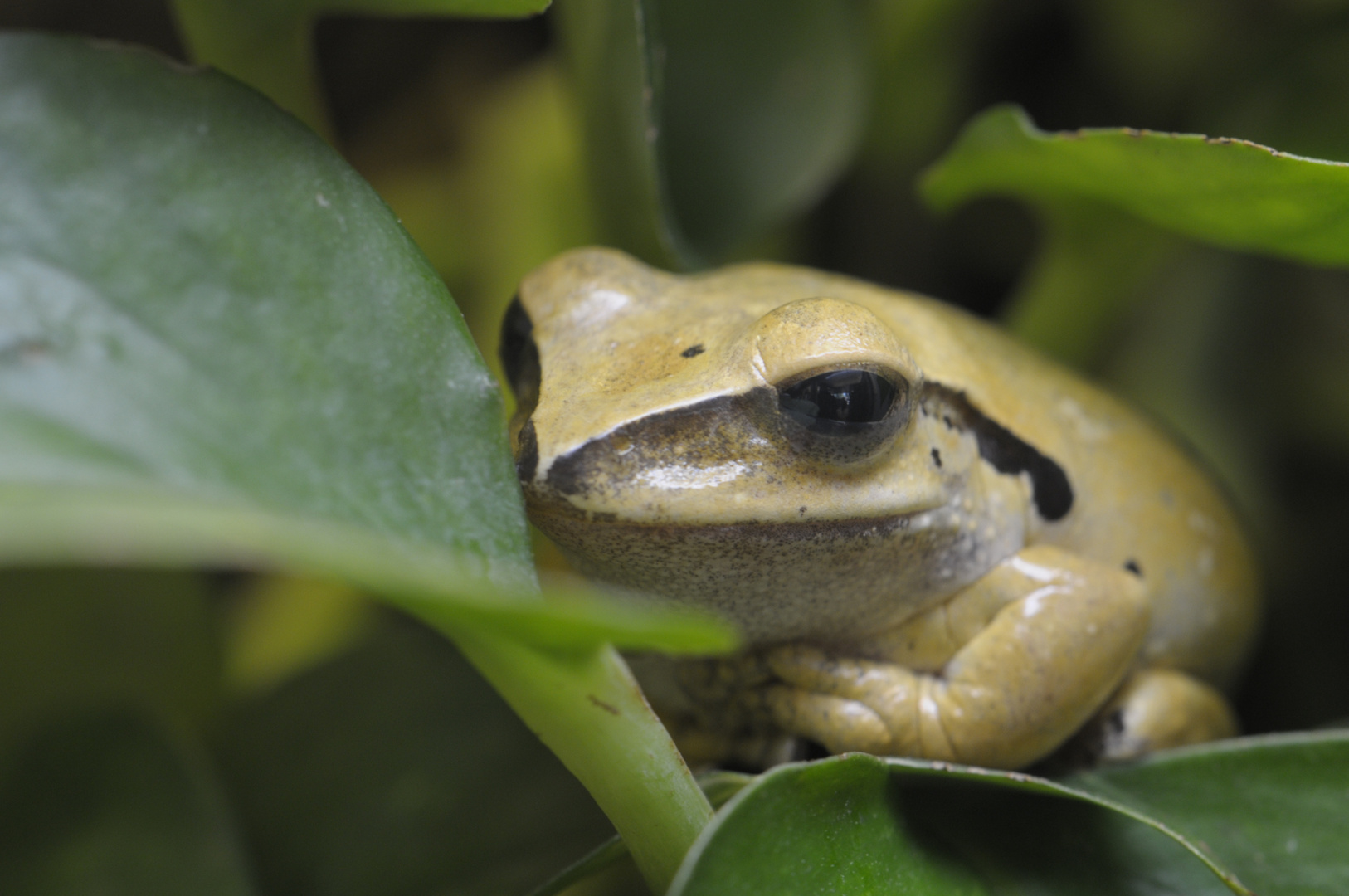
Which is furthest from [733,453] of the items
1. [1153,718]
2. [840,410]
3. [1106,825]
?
[1153,718]

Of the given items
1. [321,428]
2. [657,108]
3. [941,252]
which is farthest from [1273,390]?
[321,428]

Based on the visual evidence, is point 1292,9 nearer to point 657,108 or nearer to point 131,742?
point 657,108

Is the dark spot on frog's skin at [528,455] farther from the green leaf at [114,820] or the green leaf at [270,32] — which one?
the green leaf at [114,820]

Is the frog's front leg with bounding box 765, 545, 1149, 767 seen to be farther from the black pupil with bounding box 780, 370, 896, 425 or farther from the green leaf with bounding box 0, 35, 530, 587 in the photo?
the green leaf with bounding box 0, 35, 530, 587

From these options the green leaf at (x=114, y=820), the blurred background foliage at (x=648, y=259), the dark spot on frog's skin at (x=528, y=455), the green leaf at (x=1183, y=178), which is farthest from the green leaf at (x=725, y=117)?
the green leaf at (x=114, y=820)

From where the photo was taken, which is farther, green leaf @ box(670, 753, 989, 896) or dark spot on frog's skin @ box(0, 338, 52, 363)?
green leaf @ box(670, 753, 989, 896)

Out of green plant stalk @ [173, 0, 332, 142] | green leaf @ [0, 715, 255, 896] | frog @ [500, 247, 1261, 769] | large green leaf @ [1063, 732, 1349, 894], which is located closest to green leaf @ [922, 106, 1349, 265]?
frog @ [500, 247, 1261, 769]
